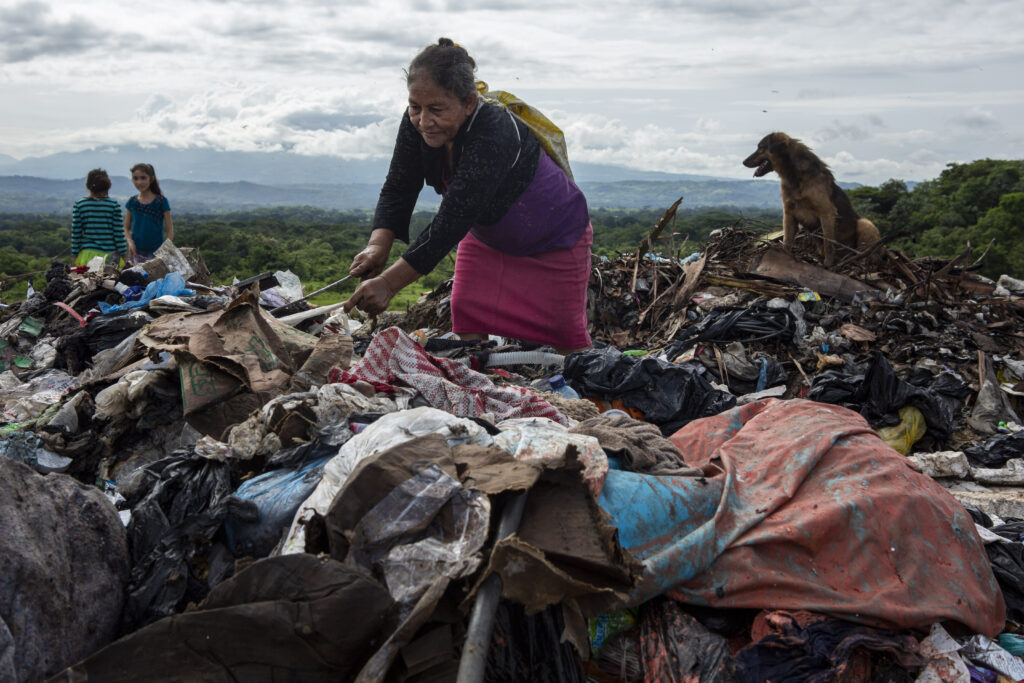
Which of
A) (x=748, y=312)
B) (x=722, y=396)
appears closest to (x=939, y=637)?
(x=722, y=396)

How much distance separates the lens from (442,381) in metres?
2.70

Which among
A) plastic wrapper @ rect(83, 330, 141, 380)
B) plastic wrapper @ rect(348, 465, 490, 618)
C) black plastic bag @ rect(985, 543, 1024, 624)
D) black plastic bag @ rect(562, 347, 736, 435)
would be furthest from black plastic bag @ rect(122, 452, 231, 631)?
black plastic bag @ rect(562, 347, 736, 435)

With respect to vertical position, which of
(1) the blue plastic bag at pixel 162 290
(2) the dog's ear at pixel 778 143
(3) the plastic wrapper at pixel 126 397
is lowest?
(3) the plastic wrapper at pixel 126 397

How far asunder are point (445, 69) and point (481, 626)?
75.6 inches

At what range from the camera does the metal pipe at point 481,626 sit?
1279mm

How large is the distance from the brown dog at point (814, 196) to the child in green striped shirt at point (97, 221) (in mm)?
7091

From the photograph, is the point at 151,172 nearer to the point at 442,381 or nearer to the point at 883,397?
the point at 442,381

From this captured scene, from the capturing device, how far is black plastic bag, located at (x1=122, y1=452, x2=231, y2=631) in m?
1.58

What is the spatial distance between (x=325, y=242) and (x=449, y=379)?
27.4 metres

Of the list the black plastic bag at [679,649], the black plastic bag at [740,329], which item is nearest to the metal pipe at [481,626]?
the black plastic bag at [679,649]

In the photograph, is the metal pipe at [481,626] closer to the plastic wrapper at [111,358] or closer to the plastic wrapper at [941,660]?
the plastic wrapper at [941,660]

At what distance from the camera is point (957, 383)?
5.40 meters

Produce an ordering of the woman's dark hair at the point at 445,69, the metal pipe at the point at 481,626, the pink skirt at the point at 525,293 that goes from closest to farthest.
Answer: the metal pipe at the point at 481,626
the woman's dark hair at the point at 445,69
the pink skirt at the point at 525,293

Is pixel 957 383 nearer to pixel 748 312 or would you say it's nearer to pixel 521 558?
pixel 748 312
